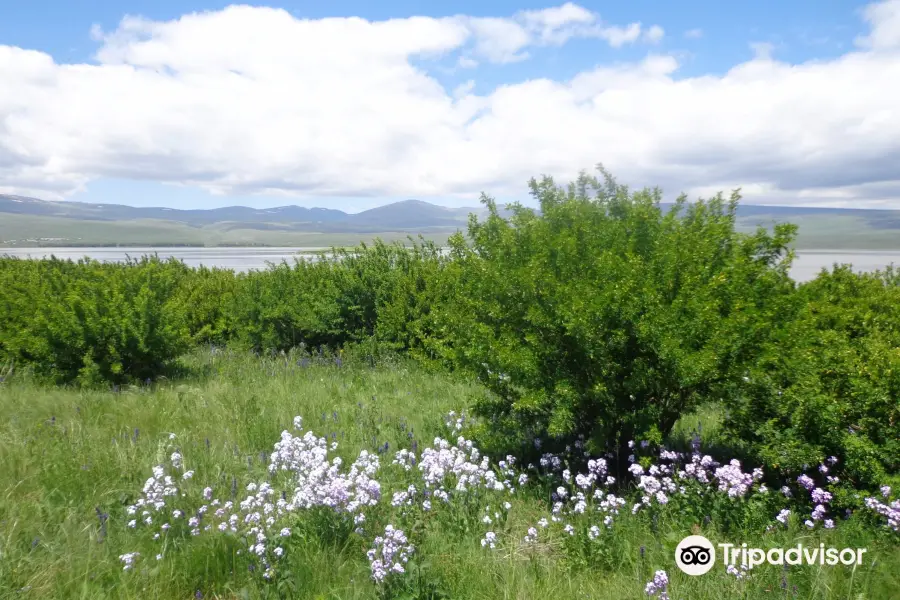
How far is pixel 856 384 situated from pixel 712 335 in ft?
3.05

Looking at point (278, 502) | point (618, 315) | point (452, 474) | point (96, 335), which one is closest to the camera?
point (278, 502)

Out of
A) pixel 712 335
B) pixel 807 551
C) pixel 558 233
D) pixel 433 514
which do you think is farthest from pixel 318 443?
pixel 807 551

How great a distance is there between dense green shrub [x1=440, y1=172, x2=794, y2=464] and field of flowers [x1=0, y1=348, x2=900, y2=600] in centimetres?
45

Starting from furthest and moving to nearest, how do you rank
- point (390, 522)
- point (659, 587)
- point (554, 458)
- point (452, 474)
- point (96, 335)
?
point (96, 335) < point (554, 458) < point (452, 474) < point (390, 522) < point (659, 587)

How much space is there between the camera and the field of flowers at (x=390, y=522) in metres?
3.33

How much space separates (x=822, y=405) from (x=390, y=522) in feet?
10.2

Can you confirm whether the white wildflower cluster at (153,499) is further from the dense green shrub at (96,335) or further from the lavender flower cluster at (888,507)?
the lavender flower cluster at (888,507)

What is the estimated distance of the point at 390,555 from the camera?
3277 millimetres

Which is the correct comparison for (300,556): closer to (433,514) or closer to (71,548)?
(433,514)

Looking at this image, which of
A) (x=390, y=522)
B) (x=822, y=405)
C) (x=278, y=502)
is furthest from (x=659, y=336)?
(x=278, y=502)

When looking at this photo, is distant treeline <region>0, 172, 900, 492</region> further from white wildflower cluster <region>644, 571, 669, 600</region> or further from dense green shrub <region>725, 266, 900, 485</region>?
white wildflower cluster <region>644, 571, 669, 600</region>

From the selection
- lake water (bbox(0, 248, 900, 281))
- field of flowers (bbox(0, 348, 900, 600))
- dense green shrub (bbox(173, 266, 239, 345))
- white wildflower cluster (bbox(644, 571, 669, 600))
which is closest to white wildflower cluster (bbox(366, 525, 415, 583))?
field of flowers (bbox(0, 348, 900, 600))

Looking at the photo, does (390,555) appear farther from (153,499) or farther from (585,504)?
(153,499)

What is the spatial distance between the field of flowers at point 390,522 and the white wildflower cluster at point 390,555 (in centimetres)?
1
